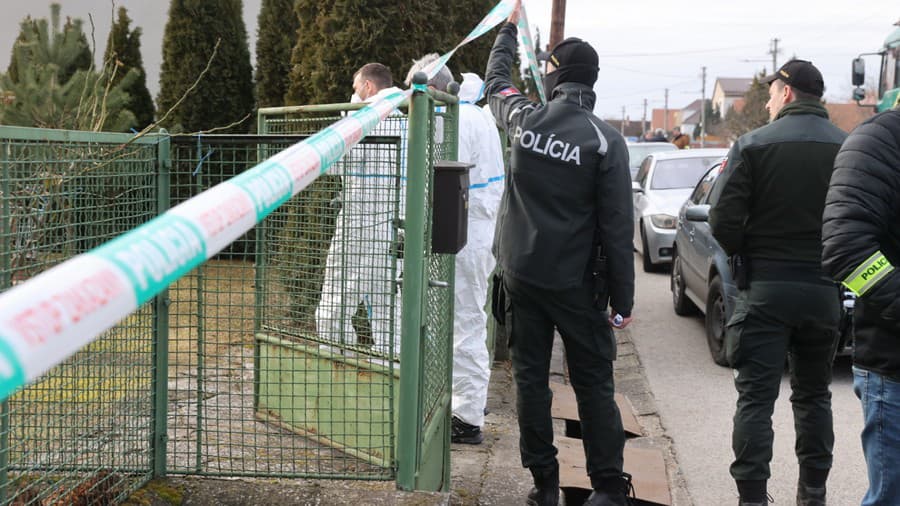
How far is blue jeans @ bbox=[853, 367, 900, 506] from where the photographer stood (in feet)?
8.96

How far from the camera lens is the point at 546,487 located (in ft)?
13.8

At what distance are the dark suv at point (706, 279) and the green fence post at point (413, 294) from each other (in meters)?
3.46

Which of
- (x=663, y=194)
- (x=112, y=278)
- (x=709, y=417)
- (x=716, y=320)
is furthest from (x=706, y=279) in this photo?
(x=112, y=278)

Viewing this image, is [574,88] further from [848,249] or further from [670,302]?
[670,302]

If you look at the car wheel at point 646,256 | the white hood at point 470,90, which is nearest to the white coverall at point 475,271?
the white hood at point 470,90

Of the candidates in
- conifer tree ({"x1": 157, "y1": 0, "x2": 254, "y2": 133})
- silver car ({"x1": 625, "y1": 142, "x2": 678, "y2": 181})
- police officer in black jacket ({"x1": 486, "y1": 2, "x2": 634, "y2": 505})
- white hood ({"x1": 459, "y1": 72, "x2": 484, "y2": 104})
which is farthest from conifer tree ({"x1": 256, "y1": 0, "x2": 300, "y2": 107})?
silver car ({"x1": 625, "y1": 142, "x2": 678, "y2": 181})

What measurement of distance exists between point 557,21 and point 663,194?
9.78 feet

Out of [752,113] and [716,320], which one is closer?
[716,320]

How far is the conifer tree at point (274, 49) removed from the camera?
38.3 feet

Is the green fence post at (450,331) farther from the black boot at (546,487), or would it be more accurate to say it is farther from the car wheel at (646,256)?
the car wheel at (646,256)

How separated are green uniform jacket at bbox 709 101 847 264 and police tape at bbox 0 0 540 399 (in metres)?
3.10

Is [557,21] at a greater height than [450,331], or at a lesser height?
greater

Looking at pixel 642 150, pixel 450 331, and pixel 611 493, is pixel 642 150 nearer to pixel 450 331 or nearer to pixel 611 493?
pixel 450 331

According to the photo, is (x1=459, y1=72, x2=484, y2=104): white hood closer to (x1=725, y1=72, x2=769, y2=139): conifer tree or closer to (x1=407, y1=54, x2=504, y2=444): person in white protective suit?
(x1=407, y1=54, x2=504, y2=444): person in white protective suit
